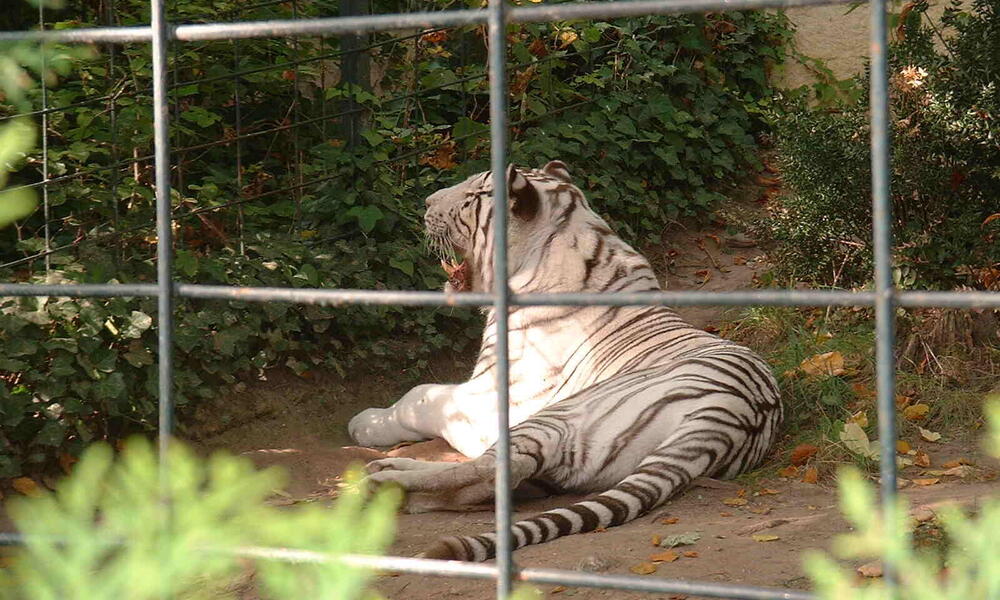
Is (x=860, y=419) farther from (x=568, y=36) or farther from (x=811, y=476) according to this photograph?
(x=568, y=36)

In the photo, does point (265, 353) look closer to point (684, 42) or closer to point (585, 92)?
point (585, 92)

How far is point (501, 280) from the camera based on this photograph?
6.14 feet

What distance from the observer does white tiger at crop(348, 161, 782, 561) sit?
4.31 meters

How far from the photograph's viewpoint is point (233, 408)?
5504 millimetres

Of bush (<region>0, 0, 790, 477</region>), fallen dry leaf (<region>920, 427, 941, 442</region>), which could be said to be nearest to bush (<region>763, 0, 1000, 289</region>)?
fallen dry leaf (<region>920, 427, 941, 442</region>)

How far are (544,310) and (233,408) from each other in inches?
58.8

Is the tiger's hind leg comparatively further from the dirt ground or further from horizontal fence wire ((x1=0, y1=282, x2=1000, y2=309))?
horizontal fence wire ((x1=0, y1=282, x2=1000, y2=309))

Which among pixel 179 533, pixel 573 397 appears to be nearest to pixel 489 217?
pixel 573 397

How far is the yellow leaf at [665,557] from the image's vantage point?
3463 millimetres

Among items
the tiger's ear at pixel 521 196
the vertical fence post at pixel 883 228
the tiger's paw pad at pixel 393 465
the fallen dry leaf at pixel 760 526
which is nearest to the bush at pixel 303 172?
the tiger's paw pad at pixel 393 465

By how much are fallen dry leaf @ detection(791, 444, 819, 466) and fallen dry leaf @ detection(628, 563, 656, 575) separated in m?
1.52

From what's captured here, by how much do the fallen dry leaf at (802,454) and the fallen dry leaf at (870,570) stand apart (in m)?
1.46

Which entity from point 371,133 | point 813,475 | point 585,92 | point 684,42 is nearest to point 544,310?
point 813,475

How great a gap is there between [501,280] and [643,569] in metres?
1.74
